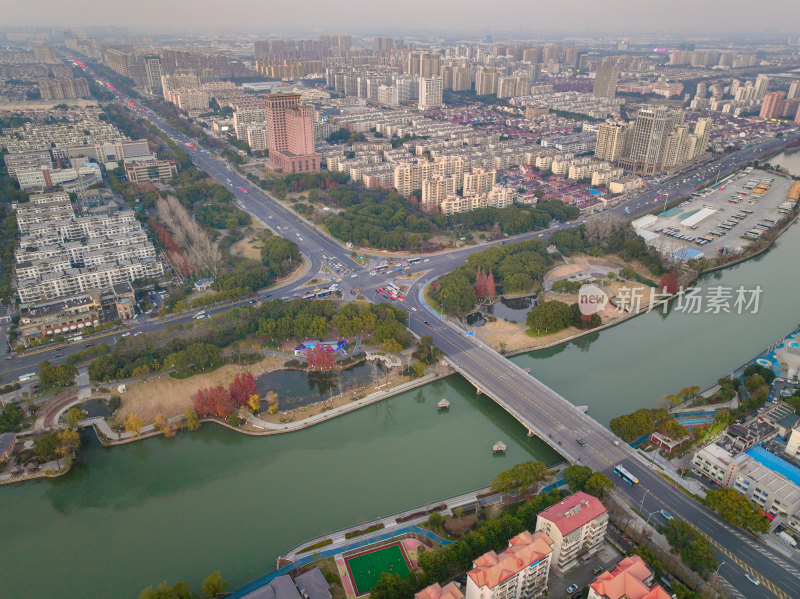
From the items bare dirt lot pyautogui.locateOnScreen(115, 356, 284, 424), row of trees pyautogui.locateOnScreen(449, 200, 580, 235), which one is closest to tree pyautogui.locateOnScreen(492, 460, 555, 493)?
bare dirt lot pyautogui.locateOnScreen(115, 356, 284, 424)

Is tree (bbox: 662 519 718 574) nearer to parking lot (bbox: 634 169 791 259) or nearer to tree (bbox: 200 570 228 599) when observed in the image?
tree (bbox: 200 570 228 599)

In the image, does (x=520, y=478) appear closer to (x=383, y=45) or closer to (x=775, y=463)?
(x=775, y=463)

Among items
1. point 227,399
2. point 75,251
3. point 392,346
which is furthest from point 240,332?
point 75,251

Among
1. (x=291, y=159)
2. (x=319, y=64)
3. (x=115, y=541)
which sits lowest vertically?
(x=115, y=541)

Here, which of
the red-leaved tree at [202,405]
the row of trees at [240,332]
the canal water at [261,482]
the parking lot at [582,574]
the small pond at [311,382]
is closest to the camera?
the parking lot at [582,574]

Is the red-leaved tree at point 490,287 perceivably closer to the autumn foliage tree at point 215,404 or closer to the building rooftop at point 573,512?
the autumn foliage tree at point 215,404

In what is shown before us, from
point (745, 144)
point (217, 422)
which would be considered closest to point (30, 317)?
point (217, 422)

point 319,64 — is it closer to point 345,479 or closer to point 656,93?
point 656,93

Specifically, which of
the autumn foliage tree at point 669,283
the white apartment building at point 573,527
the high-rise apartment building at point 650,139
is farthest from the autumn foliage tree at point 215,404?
the high-rise apartment building at point 650,139
